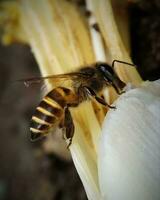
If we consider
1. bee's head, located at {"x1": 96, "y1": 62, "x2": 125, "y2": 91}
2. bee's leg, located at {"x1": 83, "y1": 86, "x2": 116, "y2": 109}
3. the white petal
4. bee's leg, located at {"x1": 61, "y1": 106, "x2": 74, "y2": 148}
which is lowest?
the white petal

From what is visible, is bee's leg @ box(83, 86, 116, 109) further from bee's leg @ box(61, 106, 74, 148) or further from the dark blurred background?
the dark blurred background

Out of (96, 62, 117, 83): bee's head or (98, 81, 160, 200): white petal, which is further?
(96, 62, 117, 83): bee's head

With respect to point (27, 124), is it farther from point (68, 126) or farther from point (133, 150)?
point (133, 150)

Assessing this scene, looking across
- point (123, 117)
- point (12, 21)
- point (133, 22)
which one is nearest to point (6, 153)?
point (12, 21)

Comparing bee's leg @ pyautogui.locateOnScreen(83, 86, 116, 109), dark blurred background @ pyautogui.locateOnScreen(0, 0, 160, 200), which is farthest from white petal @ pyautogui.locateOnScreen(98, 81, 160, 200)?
dark blurred background @ pyautogui.locateOnScreen(0, 0, 160, 200)

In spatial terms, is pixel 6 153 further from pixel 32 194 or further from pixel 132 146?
pixel 132 146

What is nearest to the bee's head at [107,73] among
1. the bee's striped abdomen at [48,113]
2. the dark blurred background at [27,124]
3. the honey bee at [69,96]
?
the honey bee at [69,96]

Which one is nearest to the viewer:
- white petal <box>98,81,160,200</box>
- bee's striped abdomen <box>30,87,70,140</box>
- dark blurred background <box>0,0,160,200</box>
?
white petal <box>98,81,160,200</box>

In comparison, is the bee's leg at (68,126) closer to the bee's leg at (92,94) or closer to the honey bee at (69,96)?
the honey bee at (69,96)
